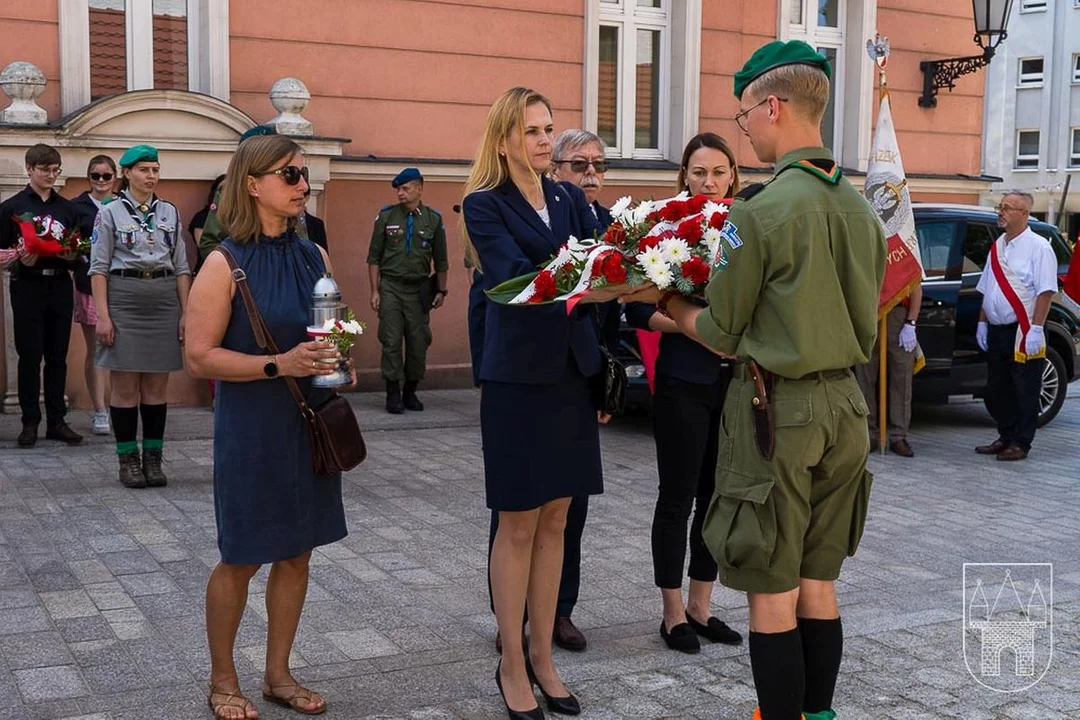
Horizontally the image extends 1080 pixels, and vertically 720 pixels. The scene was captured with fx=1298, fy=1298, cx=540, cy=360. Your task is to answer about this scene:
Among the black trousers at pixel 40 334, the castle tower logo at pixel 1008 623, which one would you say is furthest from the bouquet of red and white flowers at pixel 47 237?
the castle tower logo at pixel 1008 623

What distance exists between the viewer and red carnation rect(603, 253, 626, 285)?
13.0ft

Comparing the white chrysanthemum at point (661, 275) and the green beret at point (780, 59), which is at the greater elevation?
the green beret at point (780, 59)

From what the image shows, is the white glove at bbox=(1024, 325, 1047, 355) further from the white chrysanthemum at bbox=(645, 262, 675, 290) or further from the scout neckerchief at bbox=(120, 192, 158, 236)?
the white chrysanthemum at bbox=(645, 262, 675, 290)

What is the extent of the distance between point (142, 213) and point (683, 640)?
14.5ft

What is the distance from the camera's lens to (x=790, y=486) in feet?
12.0

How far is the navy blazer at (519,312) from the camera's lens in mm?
4324

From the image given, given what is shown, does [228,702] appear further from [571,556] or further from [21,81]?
[21,81]

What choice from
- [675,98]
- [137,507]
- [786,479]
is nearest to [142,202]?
[137,507]

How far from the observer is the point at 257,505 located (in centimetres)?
418

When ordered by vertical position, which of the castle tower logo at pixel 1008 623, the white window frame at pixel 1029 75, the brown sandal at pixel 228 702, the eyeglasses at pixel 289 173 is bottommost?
the castle tower logo at pixel 1008 623

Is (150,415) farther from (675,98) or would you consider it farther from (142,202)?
(675,98)

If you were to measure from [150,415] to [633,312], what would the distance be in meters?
4.03

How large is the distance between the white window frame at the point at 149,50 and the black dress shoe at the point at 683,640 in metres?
7.36

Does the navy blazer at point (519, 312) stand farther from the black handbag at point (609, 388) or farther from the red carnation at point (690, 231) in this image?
the red carnation at point (690, 231)
